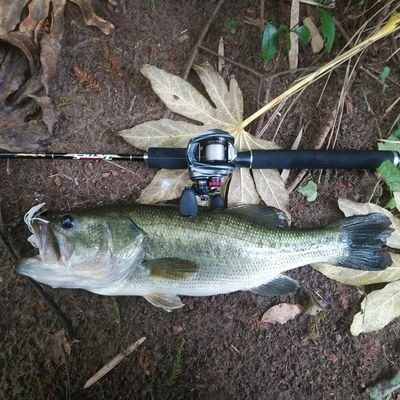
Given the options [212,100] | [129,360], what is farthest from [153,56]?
[129,360]

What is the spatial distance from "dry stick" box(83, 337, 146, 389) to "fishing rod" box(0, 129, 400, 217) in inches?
38.6

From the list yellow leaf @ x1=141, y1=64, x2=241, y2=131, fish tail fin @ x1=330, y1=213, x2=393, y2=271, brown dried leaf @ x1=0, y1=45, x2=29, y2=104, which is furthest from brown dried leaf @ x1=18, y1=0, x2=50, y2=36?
fish tail fin @ x1=330, y1=213, x2=393, y2=271

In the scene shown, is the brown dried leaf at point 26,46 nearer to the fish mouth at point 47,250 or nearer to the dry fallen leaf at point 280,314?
the fish mouth at point 47,250

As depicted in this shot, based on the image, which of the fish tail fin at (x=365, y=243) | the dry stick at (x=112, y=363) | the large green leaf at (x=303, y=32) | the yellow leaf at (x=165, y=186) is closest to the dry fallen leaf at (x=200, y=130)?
the yellow leaf at (x=165, y=186)

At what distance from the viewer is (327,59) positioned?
3.06 m

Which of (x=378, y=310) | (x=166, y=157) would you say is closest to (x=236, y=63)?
(x=166, y=157)

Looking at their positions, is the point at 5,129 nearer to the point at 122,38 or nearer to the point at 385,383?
the point at 122,38

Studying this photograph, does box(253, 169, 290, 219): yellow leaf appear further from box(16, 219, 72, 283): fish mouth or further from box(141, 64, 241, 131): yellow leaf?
box(16, 219, 72, 283): fish mouth

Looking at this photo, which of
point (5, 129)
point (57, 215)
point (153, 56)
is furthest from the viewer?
point (153, 56)

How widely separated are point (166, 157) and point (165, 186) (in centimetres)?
22

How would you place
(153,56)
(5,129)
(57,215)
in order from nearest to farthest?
1. (57,215)
2. (5,129)
3. (153,56)

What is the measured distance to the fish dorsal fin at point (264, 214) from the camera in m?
2.72

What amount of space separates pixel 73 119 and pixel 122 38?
65 cm

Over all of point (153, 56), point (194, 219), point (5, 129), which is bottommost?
point (194, 219)
